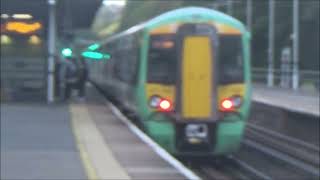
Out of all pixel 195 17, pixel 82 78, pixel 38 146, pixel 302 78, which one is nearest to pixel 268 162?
pixel 195 17

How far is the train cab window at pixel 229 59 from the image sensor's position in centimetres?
1702

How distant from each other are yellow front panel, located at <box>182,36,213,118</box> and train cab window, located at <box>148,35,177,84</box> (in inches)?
10.9

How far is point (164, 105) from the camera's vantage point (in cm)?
1712

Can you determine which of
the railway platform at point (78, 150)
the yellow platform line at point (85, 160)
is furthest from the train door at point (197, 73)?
the yellow platform line at point (85, 160)

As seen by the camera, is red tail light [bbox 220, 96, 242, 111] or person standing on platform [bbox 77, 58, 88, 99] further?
person standing on platform [bbox 77, 58, 88, 99]

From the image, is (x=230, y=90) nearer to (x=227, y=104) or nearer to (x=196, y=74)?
(x=227, y=104)

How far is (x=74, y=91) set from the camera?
93.8ft

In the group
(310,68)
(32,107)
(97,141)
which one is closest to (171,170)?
(97,141)

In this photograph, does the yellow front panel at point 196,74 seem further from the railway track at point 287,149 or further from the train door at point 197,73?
the railway track at point 287,149

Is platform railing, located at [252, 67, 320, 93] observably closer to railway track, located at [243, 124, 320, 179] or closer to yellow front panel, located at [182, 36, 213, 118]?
railway track, located at [243, 124, 320, 179]

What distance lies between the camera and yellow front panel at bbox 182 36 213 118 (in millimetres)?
16734

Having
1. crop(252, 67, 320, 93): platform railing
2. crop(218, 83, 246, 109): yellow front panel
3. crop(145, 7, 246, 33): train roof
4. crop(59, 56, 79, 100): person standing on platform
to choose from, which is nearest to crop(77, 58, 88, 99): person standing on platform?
crop(59, 56, 79, 100): person standing on platform

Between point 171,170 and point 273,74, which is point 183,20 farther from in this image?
point 273,74

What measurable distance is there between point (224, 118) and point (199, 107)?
545 mm
